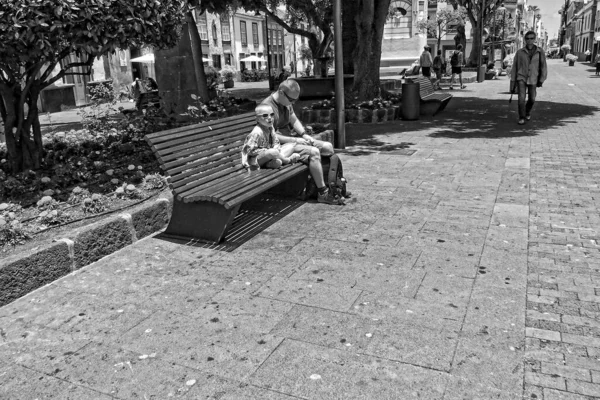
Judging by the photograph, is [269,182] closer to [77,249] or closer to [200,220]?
[200,220]

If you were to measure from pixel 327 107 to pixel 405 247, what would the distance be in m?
8.55

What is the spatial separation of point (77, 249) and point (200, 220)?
1.09 m

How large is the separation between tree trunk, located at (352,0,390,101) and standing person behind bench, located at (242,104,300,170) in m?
7.80

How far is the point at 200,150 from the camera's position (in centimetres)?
513

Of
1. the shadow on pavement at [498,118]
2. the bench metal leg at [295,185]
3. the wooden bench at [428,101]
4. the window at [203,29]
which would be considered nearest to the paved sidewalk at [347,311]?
the bench metal leg at [295,185]

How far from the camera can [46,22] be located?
4980mm

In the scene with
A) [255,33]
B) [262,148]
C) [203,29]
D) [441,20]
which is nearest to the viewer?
[262,148]

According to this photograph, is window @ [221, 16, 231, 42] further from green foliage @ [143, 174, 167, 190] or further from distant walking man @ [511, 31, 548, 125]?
green foliage @ [143, 174, 167, 190]

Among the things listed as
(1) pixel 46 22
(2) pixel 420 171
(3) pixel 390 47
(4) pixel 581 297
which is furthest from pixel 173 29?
(3) pixel 390 47

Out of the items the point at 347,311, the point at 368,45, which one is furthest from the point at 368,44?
Answer: the point at 347,311

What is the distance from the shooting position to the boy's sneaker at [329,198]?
593 centimetres

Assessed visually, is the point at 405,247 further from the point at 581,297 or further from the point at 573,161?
the point at 573,161

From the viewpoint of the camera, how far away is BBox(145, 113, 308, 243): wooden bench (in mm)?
4695

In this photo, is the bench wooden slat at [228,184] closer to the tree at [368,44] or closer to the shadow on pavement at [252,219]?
the shadow on pavement at [252,219]
